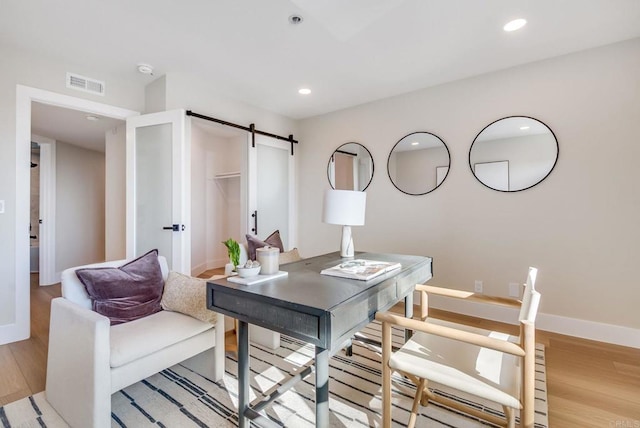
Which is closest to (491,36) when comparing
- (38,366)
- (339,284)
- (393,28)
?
(393,28)

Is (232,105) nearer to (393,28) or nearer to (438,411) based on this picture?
(393,28)

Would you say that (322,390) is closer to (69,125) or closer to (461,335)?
(461,335)

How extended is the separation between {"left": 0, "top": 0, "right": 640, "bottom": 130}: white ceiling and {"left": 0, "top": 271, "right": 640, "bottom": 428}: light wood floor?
2482 millimetres

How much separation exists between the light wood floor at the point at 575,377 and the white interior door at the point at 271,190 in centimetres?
181

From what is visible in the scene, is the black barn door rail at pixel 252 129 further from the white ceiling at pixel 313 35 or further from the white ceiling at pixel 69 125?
the white ceiling at pixel 69 125

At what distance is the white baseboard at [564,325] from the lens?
7.99 ft

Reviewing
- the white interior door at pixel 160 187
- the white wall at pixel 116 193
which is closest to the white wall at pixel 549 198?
the white interior door at pixel 160 187

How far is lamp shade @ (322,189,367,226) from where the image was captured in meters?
1.98

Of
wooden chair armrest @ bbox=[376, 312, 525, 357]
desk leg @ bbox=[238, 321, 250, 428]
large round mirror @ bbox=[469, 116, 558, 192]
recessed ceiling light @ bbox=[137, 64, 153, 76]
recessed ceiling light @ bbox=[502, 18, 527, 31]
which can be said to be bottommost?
desk leg @ bbox=[238, 321, 250, 428]

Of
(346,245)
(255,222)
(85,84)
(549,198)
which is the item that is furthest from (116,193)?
(549,198)

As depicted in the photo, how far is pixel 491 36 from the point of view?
2.34m

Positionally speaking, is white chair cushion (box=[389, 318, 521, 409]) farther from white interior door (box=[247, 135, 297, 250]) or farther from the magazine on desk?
white interior door (box=[247, 135, 297, 250])

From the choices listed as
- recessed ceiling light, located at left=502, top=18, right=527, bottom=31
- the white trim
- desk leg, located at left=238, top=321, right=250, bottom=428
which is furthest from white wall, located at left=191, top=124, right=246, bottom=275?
recessed ceiling light, located at left=502, top=18, right=527, bottom=31

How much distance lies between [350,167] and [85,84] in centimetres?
299
